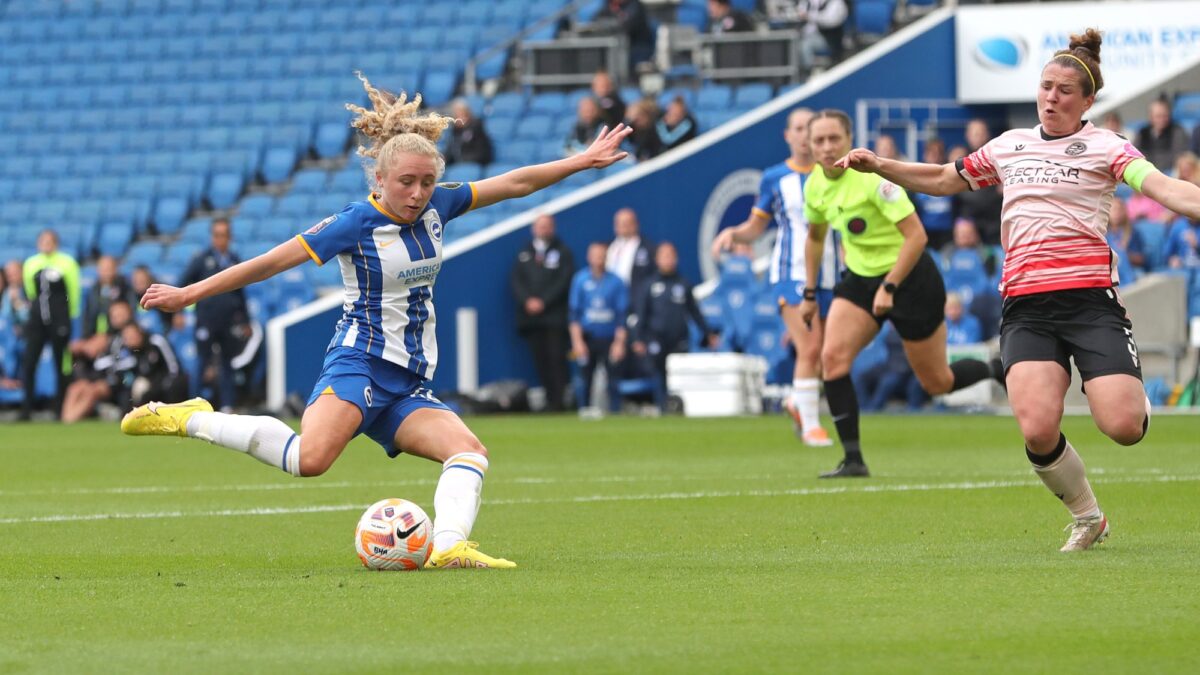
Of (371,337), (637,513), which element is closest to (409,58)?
(637,513)

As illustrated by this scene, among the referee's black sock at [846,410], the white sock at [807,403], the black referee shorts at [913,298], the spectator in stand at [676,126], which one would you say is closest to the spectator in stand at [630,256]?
the spectator in stand at [676,126]

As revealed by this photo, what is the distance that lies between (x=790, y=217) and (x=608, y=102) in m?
9.94

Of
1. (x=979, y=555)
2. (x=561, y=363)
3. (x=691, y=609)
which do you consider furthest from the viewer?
(x=561, y=363)

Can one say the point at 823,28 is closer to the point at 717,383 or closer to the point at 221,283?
the point at 717,383

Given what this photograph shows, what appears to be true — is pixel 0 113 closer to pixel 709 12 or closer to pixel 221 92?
pixel 221 92

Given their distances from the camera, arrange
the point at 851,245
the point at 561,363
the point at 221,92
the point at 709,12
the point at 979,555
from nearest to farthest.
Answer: the point at 979,555
the point at 851,245
the point at 561,363
the point at 709,12
the point at 221,92

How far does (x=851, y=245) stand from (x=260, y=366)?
12.9 m

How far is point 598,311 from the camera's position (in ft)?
73.9

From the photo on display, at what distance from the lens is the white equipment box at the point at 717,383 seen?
Result: 21672mm

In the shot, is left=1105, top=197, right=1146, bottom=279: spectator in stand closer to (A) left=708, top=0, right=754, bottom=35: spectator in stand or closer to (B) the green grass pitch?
(A) left=708, top=0, right=754, bottom=35: spectator in stand

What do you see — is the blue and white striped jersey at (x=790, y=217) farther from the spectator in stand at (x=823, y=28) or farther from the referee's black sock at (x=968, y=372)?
the spectator in stand at (x=823, y=28)

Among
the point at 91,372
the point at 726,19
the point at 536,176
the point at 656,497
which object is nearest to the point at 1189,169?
the point at 726,19

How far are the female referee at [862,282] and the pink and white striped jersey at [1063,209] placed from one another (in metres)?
3.75

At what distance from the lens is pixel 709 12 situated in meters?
27.3
